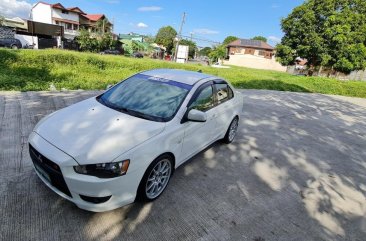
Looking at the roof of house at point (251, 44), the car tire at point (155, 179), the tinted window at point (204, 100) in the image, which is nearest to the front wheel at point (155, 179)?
the car tire at point (155, 179)

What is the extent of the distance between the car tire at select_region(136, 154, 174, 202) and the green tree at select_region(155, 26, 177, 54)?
7420 centimetres

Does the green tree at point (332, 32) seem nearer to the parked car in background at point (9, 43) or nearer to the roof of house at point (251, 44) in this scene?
the parked car in background at point (9, 43)

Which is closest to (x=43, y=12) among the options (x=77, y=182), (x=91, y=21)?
(x=91, y=21)

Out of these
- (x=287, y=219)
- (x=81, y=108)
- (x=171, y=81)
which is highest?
(x=171, y=81)

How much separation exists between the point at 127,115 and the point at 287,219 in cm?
246

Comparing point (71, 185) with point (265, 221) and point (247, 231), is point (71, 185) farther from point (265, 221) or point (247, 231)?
point (265, 221)

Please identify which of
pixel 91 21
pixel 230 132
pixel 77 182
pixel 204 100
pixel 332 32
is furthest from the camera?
pixel 91 21

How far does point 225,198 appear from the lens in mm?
3586

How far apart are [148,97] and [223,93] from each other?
1.66 meters

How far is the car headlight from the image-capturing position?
258 cm

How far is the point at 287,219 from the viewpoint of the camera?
331 centimetres

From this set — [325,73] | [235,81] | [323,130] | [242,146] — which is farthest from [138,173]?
[325,73]

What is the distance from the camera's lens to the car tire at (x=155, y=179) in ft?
9.87

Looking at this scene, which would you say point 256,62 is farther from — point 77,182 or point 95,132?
point 77,182
